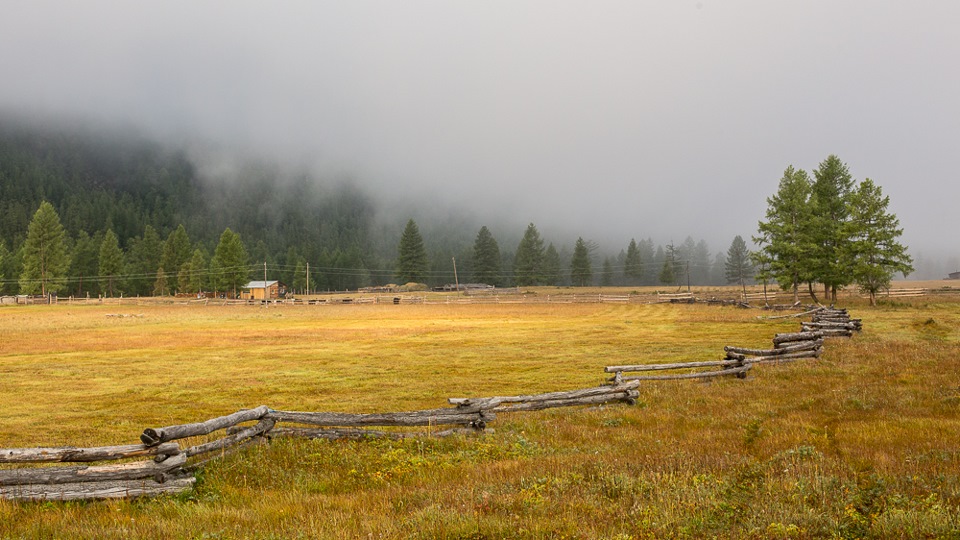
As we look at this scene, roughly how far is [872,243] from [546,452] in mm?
62217

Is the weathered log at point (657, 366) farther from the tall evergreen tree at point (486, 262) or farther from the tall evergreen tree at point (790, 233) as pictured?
the tall evergreen tree at point (486, 262)

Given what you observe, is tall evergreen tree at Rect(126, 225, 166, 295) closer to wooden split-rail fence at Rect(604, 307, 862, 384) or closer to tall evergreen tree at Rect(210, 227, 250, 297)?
tall evergreen tree at Rect(210, 227, 250, 297)

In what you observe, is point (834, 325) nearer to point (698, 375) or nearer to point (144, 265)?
point (698, 375)

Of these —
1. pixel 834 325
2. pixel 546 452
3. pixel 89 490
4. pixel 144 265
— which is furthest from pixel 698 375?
pixel 144 265

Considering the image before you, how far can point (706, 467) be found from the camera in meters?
8.68

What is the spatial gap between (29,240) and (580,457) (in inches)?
5384

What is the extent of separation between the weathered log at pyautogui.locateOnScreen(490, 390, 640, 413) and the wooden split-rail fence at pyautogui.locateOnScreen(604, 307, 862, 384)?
1.08 m

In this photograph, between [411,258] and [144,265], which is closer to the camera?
[144,265]

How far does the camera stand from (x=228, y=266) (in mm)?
122625

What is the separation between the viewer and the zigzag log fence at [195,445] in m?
8.44

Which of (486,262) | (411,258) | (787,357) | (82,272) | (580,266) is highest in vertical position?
(411,258)

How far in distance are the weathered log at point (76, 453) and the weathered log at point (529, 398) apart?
20.3ft

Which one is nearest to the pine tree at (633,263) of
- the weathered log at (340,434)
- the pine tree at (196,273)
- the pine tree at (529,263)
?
the pine tree at (529,263)

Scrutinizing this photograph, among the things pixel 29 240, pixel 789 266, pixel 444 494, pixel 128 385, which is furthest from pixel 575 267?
pixel 444 494
